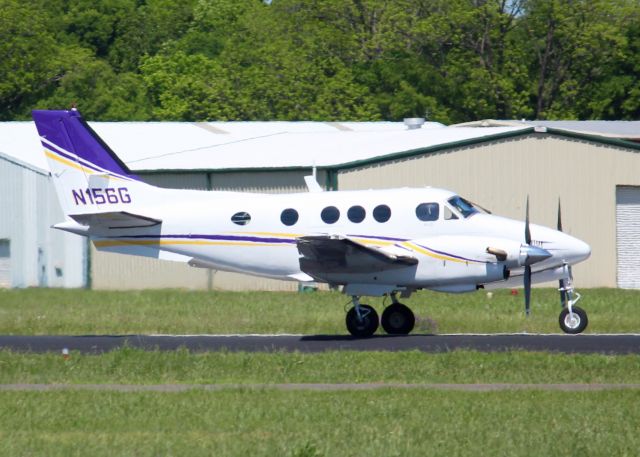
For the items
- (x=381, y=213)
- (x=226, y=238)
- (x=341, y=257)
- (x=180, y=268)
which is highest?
(x=381, y=213)


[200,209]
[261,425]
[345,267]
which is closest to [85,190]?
[200,209]

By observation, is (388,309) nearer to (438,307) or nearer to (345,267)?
(345,267)

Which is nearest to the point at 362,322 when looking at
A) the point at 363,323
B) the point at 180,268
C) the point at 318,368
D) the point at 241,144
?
the point at 363,323

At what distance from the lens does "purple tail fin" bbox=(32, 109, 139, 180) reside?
26219 mm

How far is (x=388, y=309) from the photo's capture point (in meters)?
25.9

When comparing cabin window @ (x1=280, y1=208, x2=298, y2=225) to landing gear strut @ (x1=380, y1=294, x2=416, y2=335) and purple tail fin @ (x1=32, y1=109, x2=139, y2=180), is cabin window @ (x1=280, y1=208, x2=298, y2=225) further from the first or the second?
purple tail fin @ (x1=32, y1=109, x2=139, y2=180)

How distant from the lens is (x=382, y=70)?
70.2m

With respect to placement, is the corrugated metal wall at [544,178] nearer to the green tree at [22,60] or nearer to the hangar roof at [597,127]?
the hangar roof at [597,127]

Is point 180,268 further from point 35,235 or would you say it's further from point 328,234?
point 328,234

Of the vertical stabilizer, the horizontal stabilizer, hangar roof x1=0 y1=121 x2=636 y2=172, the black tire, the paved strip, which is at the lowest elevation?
the paved strip

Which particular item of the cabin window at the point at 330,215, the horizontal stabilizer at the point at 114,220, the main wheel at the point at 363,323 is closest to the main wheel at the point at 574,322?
the main wheel at the point at 363,323

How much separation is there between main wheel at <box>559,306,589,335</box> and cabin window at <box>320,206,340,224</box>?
4.72m

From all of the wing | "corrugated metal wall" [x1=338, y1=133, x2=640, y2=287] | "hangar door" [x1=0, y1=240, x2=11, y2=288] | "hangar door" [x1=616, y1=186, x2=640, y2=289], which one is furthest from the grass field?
"hangar door" [x1=616, y1=186, x2=640, y2=289]

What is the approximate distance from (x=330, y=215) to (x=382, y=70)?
150 feet
